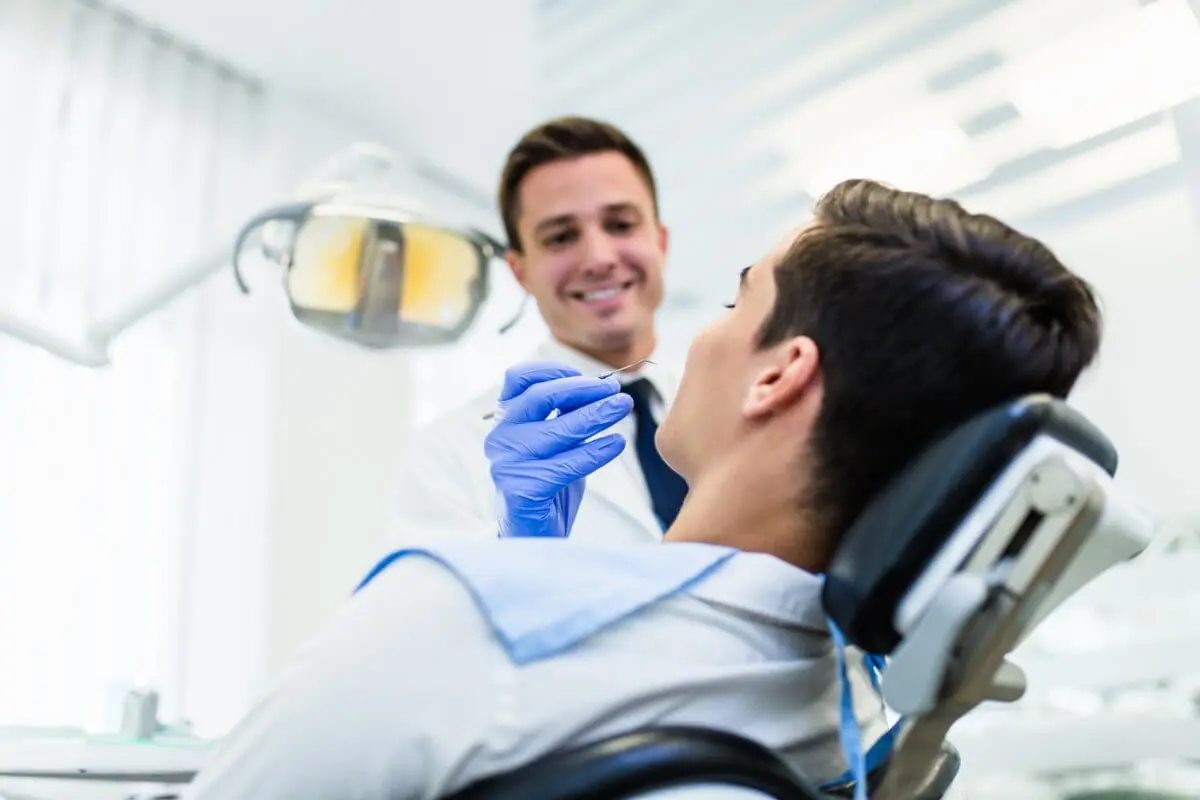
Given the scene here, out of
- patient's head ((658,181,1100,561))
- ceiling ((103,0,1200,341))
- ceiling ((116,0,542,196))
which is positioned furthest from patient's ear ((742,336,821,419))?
ceiling ((116,0,542,196))

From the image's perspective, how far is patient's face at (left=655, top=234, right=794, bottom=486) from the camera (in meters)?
0.88

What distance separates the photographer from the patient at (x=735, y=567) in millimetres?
590

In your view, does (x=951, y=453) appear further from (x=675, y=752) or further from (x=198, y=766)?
(x=198, y=766)

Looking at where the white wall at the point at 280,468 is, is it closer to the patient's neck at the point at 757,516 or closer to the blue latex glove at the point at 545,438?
the blue latex glove at the point at 545,438

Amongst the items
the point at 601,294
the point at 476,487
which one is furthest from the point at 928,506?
the point at 601,294

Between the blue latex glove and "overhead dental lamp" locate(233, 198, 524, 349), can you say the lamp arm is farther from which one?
the blue latex glove

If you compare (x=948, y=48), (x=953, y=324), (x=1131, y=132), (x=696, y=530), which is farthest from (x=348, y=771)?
(x=1131, y=132)

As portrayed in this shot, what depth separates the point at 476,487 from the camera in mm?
1677

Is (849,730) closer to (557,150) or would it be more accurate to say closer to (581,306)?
(581,306)

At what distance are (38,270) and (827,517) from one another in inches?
81.9

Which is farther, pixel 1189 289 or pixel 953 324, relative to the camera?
pixel 1189 289

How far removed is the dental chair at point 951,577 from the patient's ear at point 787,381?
0.50ft

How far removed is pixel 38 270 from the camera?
227cm

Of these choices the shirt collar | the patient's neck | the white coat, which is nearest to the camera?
the shirt collar
